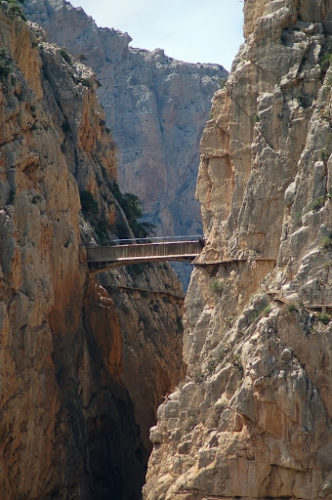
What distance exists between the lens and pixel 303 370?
66.4 meters

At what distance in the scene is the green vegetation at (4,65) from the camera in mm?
85688

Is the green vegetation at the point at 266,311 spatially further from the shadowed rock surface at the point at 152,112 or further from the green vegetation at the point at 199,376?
the shadowed rock surface at the point at 152,112

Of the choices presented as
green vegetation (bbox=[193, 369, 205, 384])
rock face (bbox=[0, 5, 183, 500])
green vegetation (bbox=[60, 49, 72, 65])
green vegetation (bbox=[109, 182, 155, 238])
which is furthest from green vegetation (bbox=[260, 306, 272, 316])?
green vegetation (bbox=[60, 49, 72, 65])

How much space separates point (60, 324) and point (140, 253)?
17.9 ft

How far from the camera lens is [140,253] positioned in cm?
8638

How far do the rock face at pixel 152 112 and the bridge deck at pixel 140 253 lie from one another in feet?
203

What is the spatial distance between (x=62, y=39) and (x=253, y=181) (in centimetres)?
7834

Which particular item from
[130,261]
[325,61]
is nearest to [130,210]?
[130,261]

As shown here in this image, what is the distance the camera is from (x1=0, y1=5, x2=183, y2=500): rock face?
8069cm

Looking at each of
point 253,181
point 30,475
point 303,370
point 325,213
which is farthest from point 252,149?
point 30,475

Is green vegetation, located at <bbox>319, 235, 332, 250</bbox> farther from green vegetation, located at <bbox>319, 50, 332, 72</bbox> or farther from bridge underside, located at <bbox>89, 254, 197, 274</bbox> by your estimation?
bridge underside, located at <bbox>89, 254, 197, 274</bbox>

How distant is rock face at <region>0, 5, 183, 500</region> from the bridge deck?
908mm

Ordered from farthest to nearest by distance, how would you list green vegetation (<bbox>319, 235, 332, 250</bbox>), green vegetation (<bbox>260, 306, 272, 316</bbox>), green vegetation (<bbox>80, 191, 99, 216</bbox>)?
green vegetation (<bbox>80, 191, 99, 216</bbox>) → green vegetation (<bbox>260, 306, 272, 316</bbox>) → green vegetation (<bbox>319, 235, 332, 250</bbox>)

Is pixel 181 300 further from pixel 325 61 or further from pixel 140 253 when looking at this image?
pixel 325 61
